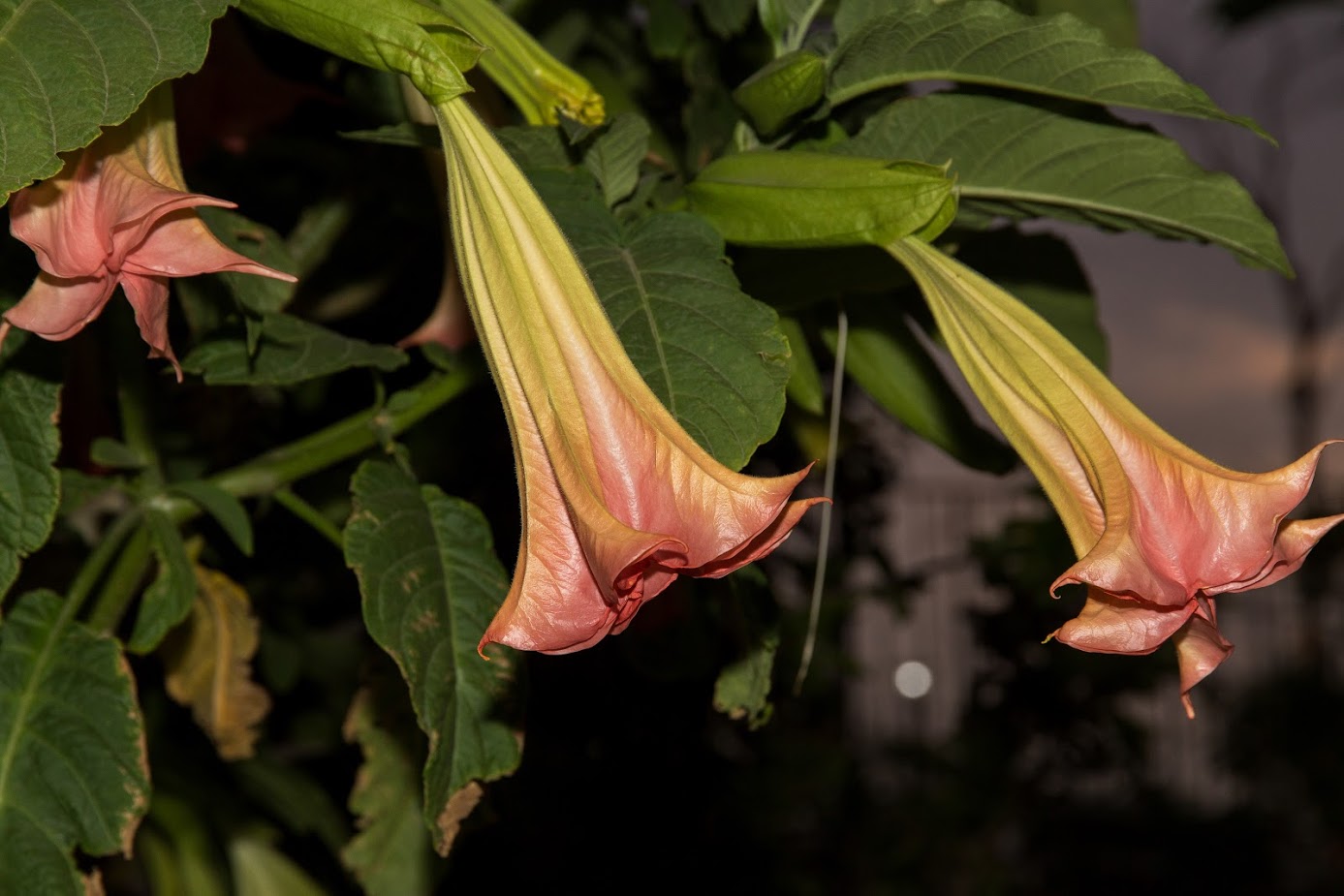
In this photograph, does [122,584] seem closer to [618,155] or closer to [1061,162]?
[618,155]

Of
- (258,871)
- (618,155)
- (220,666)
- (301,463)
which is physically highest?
(618,155)

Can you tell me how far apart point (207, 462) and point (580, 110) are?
0.32 metres

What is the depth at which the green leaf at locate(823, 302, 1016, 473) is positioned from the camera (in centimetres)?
47

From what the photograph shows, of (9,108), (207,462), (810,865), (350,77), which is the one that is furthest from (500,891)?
(810,865)

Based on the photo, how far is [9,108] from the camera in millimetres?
302

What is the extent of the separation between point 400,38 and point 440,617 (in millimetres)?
199

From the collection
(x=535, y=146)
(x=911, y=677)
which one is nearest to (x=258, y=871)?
(x=535, y=146)

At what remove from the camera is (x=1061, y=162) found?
0.44 meters

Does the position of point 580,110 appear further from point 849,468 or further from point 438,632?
point 849,468

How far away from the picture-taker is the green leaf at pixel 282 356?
44 centimetres

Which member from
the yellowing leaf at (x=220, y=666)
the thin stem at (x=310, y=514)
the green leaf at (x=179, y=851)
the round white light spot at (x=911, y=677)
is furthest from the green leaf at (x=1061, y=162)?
the round white light spot at (x=911, y=677)

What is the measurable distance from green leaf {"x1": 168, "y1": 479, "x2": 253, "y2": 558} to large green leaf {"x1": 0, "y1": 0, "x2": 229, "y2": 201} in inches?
7.7

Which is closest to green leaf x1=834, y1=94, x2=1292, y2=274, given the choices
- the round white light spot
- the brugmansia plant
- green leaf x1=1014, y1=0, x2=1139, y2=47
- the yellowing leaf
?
the brugmansia plant

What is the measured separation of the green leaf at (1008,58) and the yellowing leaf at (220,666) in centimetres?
35
